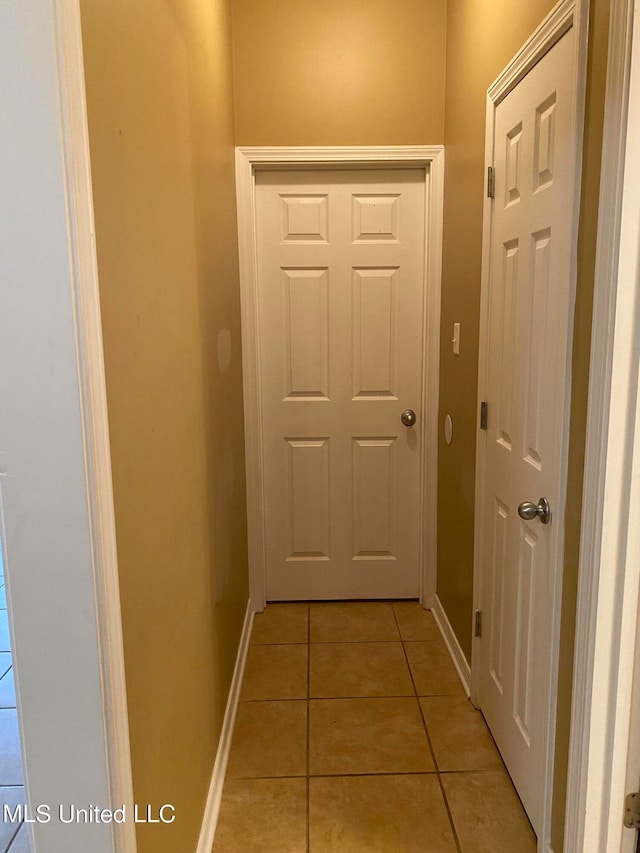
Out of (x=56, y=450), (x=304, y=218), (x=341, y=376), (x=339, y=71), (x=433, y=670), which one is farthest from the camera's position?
(x=341, y=376)

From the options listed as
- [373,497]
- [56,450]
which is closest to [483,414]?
[373,497]

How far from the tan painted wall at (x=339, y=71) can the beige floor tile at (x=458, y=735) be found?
225 centimetres

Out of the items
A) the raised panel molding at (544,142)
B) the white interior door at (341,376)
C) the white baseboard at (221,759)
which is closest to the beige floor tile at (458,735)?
the white baseboard at (221,759)

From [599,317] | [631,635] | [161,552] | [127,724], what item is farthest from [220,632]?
[599,317]

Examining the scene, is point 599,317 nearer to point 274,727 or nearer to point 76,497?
point 76,497

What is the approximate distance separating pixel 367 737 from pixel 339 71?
2.57m

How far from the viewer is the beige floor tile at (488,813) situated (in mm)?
1562

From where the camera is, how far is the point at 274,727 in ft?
6.64

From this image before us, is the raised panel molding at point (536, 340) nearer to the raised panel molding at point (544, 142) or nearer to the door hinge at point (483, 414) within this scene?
the raised panel molding at point (544, 142)

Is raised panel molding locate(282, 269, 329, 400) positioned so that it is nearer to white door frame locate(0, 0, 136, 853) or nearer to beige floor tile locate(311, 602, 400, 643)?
beige floor tile locate(311, 602, 400, 643)

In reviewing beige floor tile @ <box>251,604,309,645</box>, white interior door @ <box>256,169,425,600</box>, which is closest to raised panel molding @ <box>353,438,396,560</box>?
white interior door @ <box>256,169,425,600</box>

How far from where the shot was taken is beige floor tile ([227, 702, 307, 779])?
6.01 ft

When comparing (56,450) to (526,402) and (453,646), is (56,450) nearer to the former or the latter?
(526,402)

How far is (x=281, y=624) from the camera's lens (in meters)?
2.71
